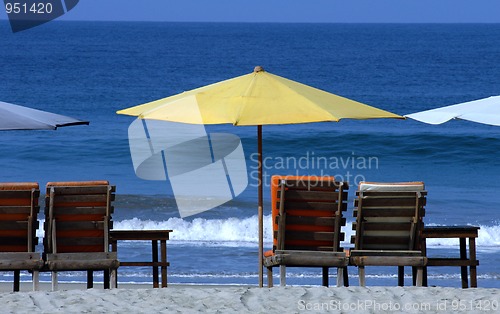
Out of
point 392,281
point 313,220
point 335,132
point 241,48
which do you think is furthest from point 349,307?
point 241,48

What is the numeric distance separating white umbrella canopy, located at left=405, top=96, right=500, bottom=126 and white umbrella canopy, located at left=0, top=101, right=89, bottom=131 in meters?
2.92

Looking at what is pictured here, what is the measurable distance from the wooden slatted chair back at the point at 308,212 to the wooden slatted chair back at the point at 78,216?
4.13ft

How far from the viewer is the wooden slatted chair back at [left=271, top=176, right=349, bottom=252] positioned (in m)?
6.94

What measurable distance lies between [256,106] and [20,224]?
6.44ft

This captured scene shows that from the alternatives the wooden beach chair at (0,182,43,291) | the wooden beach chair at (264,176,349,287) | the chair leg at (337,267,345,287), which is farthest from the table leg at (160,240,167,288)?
the chair leg at (337,267,345,287)

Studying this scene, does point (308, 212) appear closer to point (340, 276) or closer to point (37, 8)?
point (340, 276)

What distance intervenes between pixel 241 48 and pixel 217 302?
73416 millimetres

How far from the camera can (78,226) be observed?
22.8 feet

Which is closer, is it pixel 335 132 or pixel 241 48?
pixel 335 132

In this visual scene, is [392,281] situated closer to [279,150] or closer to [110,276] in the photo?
[110,276]

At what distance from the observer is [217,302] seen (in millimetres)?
6438

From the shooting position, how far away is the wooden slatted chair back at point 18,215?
6.80 m

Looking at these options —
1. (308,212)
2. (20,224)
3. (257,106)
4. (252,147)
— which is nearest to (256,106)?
(257,106)

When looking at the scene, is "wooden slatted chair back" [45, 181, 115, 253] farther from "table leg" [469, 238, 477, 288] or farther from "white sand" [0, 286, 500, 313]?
"table leg" [469, 238, 477, 288]
